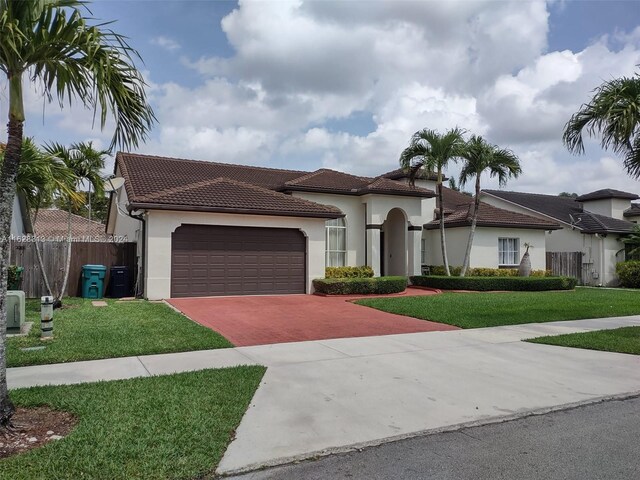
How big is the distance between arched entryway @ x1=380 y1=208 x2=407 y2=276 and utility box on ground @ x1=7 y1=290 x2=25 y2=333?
54.5ft

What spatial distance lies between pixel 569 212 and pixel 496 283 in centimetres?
1337

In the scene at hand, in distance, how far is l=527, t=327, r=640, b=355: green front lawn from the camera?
8.61 m

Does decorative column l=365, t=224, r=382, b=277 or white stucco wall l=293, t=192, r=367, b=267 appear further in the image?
white stucco wall l=293, t=192, r=367, b=267

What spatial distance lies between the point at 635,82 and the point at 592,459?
8907mm

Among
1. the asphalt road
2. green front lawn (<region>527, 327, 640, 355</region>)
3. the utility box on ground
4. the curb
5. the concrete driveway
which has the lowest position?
the asphalt road

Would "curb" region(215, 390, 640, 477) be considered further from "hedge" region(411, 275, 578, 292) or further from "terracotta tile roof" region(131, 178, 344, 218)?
"hedge" region(411, 275, 578, 292)

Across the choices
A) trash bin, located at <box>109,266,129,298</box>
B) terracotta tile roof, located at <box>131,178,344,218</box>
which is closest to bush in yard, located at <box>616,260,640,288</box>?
terracotta tile roof, located at <box>131,178,344,218</box>

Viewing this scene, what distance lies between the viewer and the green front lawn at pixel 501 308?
39.1ft

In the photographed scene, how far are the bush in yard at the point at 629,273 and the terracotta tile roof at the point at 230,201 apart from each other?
17198 millimetres

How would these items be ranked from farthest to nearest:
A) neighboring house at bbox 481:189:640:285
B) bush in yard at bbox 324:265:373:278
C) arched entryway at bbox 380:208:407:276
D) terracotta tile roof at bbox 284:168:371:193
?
neighboring house at bbox 481:189:640:285 → arched entryway at bbox 380:208:407:276 → terracotta tile roof at bbox 284:168:371:193 → bush in yard at bbox 324:265:373:278

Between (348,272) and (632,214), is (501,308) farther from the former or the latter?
(632,214)

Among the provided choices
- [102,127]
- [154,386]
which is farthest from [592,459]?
[102,127]

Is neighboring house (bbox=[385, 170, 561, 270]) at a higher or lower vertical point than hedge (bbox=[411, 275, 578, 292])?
higher

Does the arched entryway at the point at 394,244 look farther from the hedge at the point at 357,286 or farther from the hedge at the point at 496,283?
the hedge at the point at 357,286
